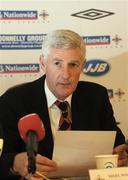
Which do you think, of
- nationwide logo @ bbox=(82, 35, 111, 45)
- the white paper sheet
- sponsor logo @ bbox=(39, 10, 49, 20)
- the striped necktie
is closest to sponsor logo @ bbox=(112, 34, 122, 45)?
nationwide logo @ bbox=(82, 35, 111, 45)

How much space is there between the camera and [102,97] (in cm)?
182

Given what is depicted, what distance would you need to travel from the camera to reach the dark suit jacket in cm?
155

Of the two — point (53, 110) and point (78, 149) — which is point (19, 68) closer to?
point (53, 110)

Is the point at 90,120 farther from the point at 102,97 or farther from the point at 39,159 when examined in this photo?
the point at 39,159

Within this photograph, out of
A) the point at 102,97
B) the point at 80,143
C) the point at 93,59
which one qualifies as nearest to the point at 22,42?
the point at 93,59

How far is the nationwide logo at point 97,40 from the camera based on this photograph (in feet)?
7.00

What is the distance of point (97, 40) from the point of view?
2139 millimetres

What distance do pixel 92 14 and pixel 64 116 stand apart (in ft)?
2.52

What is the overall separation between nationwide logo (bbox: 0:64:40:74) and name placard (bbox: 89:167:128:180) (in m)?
1.11

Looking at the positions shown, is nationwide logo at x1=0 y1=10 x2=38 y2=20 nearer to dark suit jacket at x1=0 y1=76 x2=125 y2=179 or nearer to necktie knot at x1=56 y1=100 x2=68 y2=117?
dark suit jacket at x1=0 y1=76 x2=125 y2=179

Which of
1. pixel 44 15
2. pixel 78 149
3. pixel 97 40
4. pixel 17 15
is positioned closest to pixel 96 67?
pixel 97 40

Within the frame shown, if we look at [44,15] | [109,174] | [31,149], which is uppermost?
[44,15]

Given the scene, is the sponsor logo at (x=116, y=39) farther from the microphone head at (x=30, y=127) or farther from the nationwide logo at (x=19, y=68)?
the microphone head at (x=30, y=127)

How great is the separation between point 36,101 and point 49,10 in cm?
69
